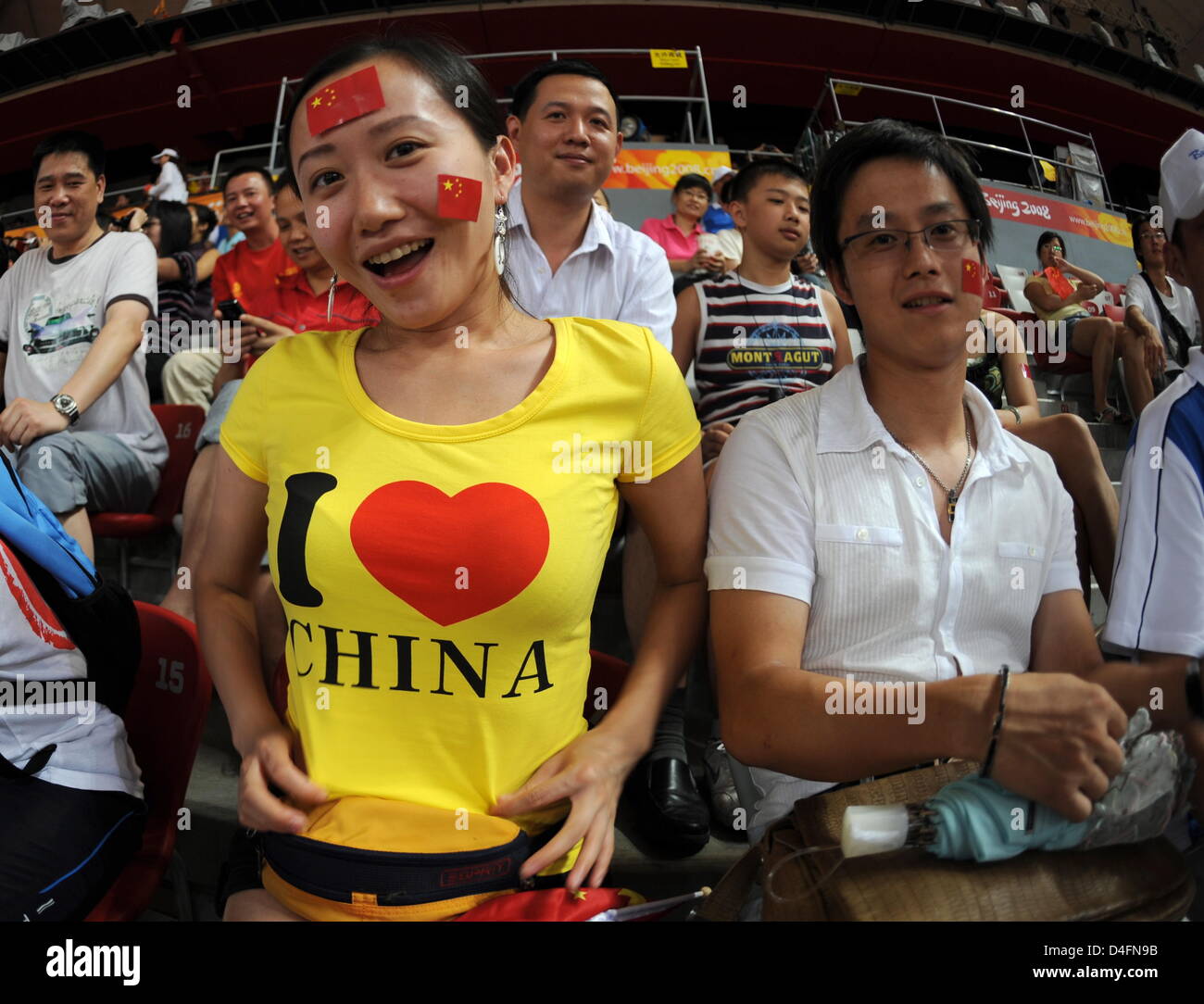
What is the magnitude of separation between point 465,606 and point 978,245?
0.77m

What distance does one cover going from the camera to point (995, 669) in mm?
867

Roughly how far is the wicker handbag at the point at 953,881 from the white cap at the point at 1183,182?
0.70m

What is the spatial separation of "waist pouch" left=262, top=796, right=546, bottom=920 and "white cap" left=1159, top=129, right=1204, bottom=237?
3.37 feet

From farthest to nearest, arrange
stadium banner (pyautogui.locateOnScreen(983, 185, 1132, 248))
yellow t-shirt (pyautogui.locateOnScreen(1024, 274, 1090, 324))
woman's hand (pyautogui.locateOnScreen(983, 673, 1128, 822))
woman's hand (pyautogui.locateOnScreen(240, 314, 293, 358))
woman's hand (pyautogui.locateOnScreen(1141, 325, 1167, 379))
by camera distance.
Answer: stadium banner (pyautogui.locateOnScreen(983, 185, 1132, 248)) < yellow t-shirt (pyautogui.locateOnScreen(1024, 274, 1090, 324)) < woman's hand (pyautogui.locateOnScreen(1141, 325, 1167, 379)) < woman's hand (pyautogui.locateOnScreen(240, 314, 293, 358)) < woman's hand (pyautogui.locateOnScreen(983, 673, 1128, 822))

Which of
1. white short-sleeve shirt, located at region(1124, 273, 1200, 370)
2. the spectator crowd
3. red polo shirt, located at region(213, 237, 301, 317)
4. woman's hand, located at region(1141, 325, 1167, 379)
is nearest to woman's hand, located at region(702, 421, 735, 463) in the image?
the spectator crowd

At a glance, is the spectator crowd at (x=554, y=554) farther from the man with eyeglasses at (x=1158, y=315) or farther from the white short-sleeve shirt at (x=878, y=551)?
the man with eyeglasses at (x=1158, y=315)

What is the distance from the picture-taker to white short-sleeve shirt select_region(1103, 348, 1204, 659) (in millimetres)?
812

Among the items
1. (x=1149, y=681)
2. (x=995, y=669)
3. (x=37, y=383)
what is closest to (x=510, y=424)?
(x=995, y=669)

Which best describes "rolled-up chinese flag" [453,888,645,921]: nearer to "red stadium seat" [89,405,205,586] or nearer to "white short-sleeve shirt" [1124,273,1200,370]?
"red stadium seat" [89,405,205,586]

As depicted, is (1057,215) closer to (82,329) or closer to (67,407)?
(82,329)

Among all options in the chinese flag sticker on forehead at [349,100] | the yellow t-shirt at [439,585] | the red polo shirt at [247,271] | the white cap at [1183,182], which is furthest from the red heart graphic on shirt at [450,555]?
the red polo shirt at [247,271]

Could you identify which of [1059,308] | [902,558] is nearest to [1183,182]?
[902,558]

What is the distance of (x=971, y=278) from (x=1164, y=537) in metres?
0.36

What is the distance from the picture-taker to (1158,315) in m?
3.29
